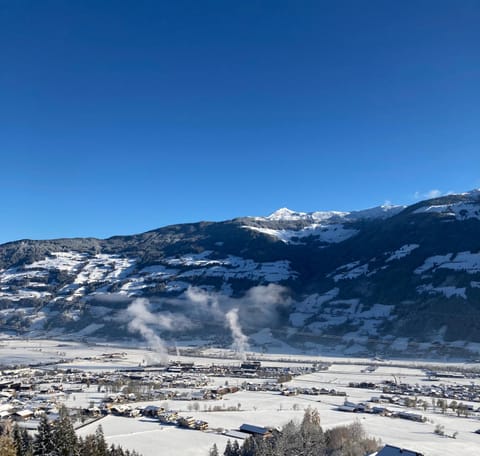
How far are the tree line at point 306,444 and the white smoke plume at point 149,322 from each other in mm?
104479

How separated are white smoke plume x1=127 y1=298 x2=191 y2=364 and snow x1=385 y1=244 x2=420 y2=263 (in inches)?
2684

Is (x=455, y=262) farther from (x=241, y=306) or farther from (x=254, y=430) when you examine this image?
(x=254, y=430)

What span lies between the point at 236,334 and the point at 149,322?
29690mm

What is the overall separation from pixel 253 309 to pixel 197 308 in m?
18.2

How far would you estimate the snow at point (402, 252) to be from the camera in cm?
17039

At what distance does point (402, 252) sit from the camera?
173 meters

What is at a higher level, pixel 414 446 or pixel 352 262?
pixel 352 262

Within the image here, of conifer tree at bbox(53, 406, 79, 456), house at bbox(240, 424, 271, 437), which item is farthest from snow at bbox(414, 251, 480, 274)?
conifer tree at bbox(53, 406, 79, 456)

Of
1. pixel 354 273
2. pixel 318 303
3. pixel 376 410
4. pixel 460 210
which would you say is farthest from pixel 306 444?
pixel 460 210

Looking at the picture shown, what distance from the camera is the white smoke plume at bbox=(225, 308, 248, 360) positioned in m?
128

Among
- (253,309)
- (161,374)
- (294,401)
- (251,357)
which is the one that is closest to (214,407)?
(294,401)

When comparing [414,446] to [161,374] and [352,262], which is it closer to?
[161,374]

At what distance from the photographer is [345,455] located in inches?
1326

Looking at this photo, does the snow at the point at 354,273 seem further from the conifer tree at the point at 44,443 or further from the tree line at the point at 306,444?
the conifer tree at the point at 44,443
